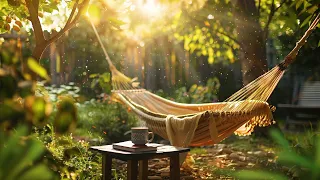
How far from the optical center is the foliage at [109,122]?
5070mm

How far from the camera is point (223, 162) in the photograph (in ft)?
13.8

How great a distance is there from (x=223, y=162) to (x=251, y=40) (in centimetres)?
194

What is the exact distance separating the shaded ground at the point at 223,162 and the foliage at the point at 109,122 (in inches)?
32.9

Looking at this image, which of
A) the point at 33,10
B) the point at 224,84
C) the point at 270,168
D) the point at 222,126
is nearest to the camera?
the point at 33,10

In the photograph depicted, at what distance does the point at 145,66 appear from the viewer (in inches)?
364

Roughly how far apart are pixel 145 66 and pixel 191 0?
325 cm

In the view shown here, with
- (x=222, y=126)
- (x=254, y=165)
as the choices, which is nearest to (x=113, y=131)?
(x=254, y=165)

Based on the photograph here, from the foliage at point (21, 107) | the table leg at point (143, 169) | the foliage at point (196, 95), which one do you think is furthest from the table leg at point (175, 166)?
the foliage at point (196, 95)

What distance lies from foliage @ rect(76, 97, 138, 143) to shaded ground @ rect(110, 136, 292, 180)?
2.74 feet

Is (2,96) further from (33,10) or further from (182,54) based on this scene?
(182,54)

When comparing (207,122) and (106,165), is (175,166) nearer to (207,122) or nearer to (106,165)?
(106,165)

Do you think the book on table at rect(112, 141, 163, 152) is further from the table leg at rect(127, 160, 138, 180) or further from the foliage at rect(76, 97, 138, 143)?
the foliage at rect(76, 97, 138, 143)

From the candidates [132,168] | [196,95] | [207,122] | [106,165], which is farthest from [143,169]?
[196,95]

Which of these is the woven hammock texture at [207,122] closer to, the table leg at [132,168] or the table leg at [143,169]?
the table leg at [143,169]
